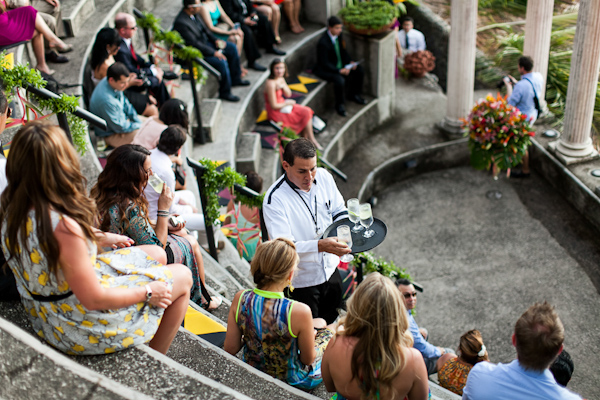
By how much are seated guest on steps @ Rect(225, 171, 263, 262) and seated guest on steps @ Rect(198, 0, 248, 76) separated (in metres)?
3.76

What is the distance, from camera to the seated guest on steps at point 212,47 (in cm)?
836

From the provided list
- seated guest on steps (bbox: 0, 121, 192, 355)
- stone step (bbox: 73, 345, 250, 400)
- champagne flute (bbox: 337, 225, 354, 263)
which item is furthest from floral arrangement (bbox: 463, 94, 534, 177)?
stone step (bbox: 73, 345, 250, 400)

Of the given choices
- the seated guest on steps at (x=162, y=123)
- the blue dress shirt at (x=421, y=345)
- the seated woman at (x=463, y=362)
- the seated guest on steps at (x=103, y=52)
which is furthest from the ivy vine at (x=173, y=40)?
the seated woman at (x=463, y=362)

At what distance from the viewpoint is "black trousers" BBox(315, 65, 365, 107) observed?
1003 centimetres

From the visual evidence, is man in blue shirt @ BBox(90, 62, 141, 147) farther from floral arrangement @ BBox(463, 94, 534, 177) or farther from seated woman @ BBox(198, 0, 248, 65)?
floral arrangement @ BBox(463, 94, 534, 177)

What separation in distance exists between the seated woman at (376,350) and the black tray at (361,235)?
42.6 inches

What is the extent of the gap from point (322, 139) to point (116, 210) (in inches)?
238

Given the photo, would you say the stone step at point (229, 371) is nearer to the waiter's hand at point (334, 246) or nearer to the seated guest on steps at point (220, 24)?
the waiter's hand at point (334, 246)

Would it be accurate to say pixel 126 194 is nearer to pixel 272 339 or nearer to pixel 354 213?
pixel 272 339

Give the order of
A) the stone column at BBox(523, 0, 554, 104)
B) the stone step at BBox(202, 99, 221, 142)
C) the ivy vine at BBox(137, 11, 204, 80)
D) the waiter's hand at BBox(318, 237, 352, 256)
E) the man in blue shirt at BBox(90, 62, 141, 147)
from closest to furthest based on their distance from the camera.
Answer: the waiter's hand at BBox(318, 237, 352, 256)
the man in blue shirt at BBox(90, 62, 141, 147)
the ivy vine at BBox(137, 11, 204, 80)
the stone step at BBox(202, 99, 221, 142)
the stone column at BBox(523, 0, 554, 104)

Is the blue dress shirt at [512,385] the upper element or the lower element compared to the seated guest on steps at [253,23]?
upper

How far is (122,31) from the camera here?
23.5 ft

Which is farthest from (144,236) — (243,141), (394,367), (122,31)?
(243,141)

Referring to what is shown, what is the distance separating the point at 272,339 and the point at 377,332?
2.30 ft
